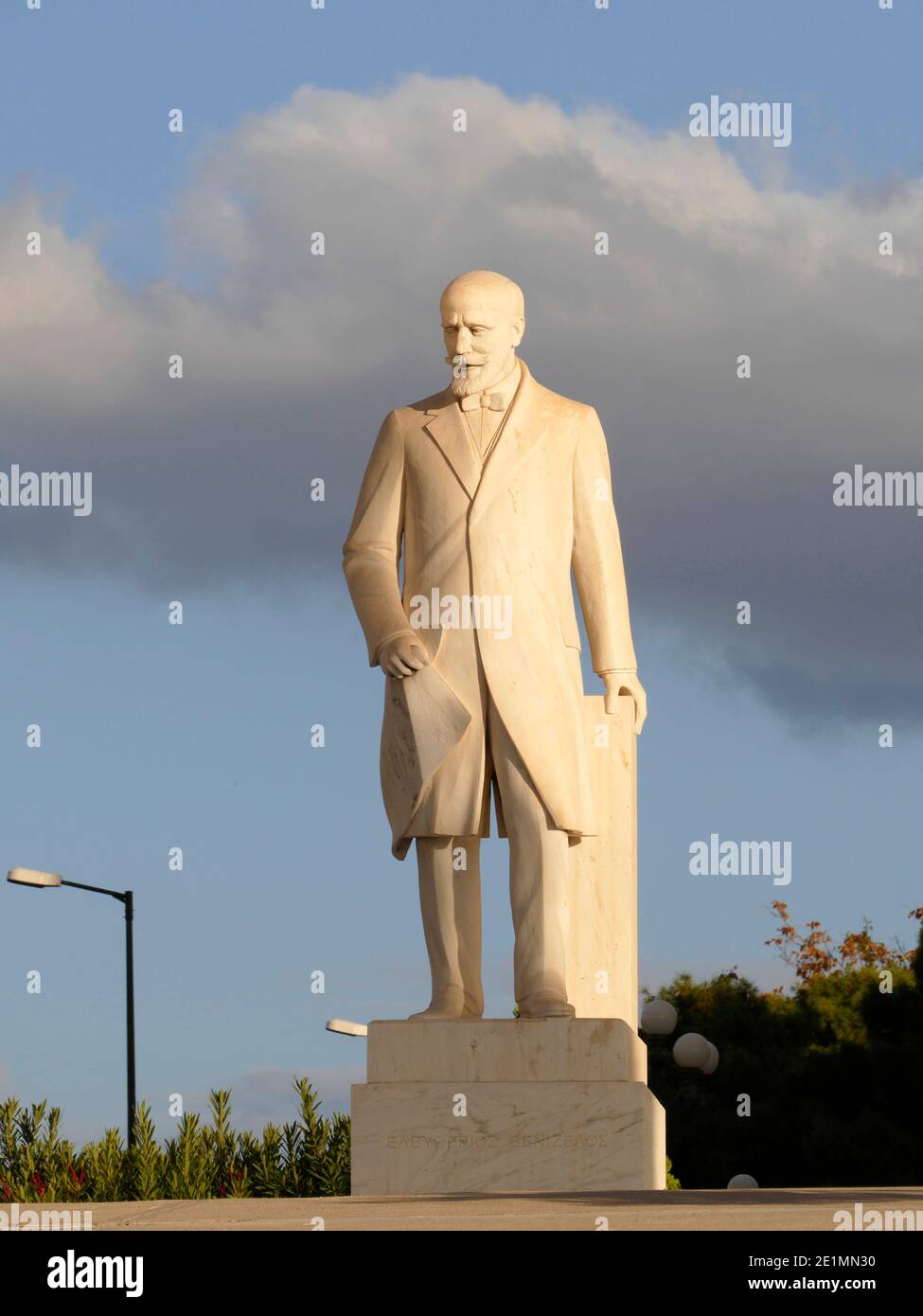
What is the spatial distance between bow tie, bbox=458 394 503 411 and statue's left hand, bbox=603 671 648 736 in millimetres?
1606

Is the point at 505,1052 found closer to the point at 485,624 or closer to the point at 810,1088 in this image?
the point at 485,624

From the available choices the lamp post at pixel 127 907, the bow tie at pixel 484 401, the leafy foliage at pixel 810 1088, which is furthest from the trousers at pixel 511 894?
the leafy foliage at pixel 810 1088

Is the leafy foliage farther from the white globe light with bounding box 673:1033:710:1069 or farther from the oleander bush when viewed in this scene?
the oleander bush

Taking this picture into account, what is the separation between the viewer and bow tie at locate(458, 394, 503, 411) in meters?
12.9

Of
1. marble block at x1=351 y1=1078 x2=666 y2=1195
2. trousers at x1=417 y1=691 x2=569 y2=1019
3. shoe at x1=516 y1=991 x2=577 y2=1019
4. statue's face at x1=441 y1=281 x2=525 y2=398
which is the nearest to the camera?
marble block at x1=351 y1=1078 x2=666 y2=1195

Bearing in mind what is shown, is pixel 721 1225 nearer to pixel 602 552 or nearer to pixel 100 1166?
pixel 602 552

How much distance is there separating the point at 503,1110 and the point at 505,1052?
Answer: 0.97 feet

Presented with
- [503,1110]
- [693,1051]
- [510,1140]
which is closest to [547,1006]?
[503,1110]

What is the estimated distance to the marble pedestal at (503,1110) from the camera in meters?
12.0

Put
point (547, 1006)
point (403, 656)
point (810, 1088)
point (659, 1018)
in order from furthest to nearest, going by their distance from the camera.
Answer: point (810, 1088)
point (659, 1018)
point (403, 656)
point (547, 1006)

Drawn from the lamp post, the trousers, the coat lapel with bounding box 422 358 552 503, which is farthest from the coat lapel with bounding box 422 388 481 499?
the lamp post

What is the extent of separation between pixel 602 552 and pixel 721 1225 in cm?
538

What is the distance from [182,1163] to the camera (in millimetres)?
16812

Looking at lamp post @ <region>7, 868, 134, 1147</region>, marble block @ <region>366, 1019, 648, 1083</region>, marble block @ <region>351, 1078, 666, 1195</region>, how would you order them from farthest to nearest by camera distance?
1. lamp post @ <region>7, 868, 134, 1147</region>
2. marble block @ <region>366, 1019, 648, 1083</region>
3. marble block @ <region>351, 1078, 666, 1195</region>
